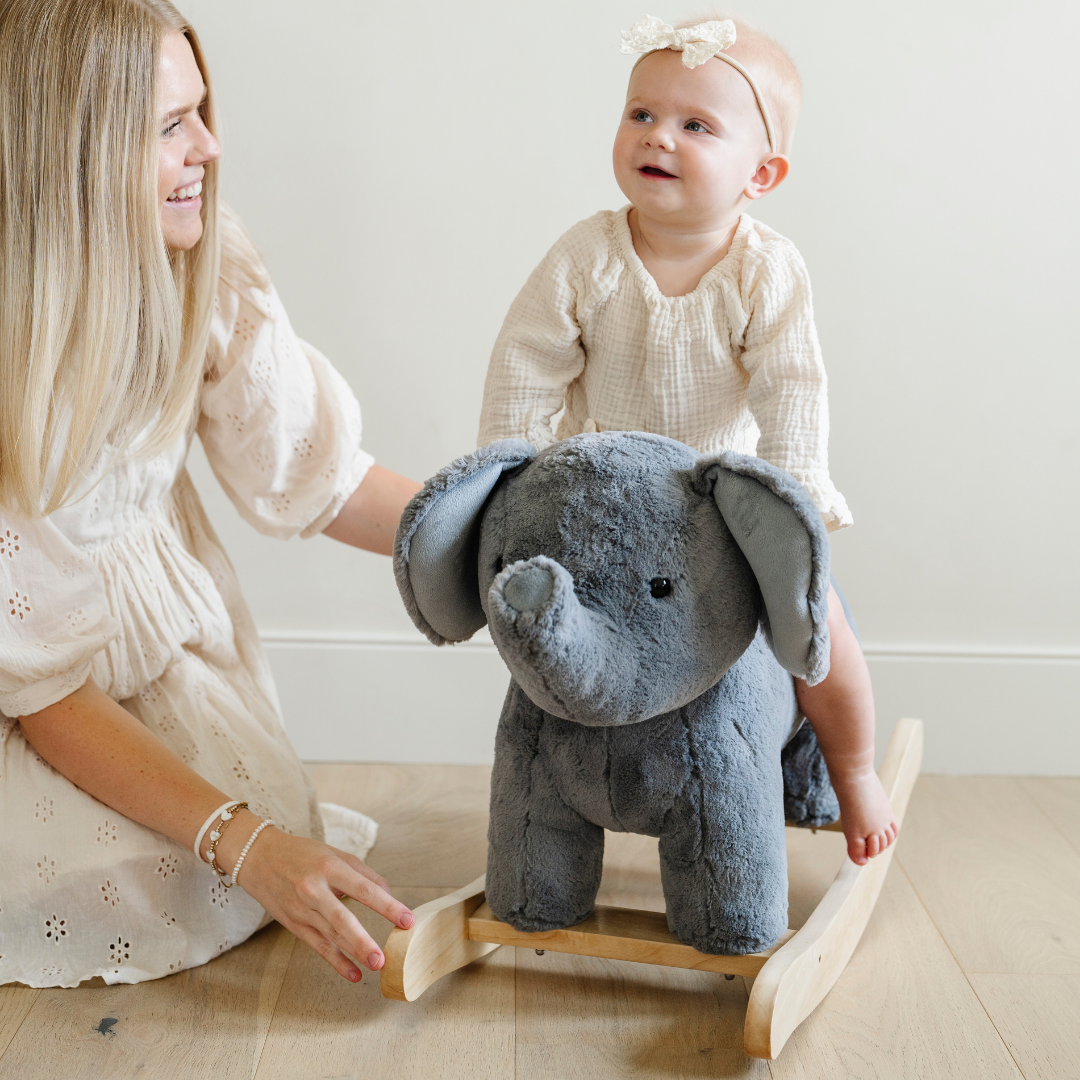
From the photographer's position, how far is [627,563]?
2.17 ft

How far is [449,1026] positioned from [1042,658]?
0.92 metres

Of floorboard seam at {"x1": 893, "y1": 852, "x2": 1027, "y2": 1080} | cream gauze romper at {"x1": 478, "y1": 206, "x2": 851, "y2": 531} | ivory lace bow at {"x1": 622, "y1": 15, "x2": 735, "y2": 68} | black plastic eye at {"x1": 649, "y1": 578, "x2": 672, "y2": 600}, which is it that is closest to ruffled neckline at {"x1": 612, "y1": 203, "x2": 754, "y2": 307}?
cream gauze romper at {"x1": 478, "y1": 206, "x2": 851, "y2": 531}

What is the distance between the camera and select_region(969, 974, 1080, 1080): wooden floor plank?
0.78 metres

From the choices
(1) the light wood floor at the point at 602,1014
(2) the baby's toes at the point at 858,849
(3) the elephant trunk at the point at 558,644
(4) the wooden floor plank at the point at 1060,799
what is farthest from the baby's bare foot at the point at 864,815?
(4) the wooden floor plank at the point at 1060,799

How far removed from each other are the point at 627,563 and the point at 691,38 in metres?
0.39

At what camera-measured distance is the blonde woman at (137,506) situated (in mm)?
812

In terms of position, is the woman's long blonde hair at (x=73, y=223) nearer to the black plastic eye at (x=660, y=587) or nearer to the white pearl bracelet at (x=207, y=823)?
the white pearl bracelet at (x=207, y=823)

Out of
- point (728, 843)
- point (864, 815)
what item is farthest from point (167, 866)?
point (864, 815)

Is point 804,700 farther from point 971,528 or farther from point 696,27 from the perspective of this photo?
point 971,528

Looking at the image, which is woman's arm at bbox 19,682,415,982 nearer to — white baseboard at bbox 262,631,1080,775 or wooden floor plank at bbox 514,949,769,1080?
wooden floor plank at bbox 514,949,769,1080

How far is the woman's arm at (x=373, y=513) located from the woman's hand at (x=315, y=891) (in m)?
0.33

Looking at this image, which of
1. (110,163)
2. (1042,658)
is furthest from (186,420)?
(1042,658)

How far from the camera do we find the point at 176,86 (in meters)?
0.85

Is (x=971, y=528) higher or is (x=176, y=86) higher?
(x=176, y=86)
